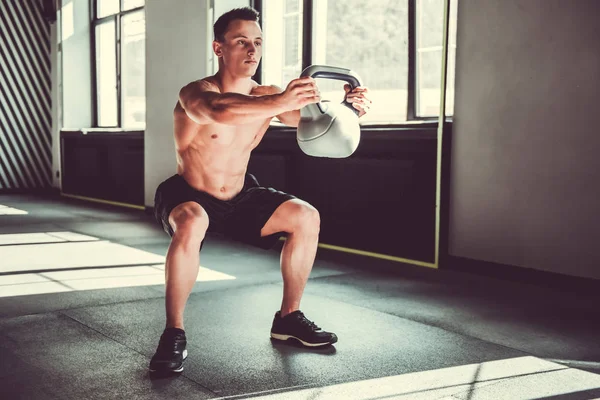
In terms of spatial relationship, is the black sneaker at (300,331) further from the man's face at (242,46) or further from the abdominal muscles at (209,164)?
the man's face at (242,46)

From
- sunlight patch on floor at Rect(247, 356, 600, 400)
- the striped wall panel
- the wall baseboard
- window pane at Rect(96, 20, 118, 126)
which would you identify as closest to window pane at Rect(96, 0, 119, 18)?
window pane at Rect(96, 20, 118, 126)

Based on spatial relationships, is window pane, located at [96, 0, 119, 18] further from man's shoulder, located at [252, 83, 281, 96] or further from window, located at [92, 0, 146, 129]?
man's shoulder, located at [252, 83, 281, 96]

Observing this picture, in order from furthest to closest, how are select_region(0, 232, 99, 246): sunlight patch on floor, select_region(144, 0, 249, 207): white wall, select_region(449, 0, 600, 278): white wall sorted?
1. select_region(144, 0, 249, 207): white wall
2. select_region(0, 232, 99, 246): sunlight patch on floor
3. select_region(449, 0, 600, 278): white wall

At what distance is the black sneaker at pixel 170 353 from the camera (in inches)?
81.5

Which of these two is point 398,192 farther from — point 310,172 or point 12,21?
point 12,21

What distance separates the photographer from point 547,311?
294 centimetres

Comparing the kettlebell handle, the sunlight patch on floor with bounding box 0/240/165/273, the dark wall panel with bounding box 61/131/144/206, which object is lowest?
the sunlight patch on floor with bounding box 0/240/165/273

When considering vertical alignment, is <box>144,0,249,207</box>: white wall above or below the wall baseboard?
above

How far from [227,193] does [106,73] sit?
6.40 meters

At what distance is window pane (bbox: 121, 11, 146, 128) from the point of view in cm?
727

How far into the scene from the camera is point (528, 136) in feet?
11.4

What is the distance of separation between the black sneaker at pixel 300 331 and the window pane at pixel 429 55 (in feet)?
7.17

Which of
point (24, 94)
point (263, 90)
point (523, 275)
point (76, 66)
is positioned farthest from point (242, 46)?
point (24, 94)

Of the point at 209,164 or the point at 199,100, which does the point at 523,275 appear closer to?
the point at 209,164
